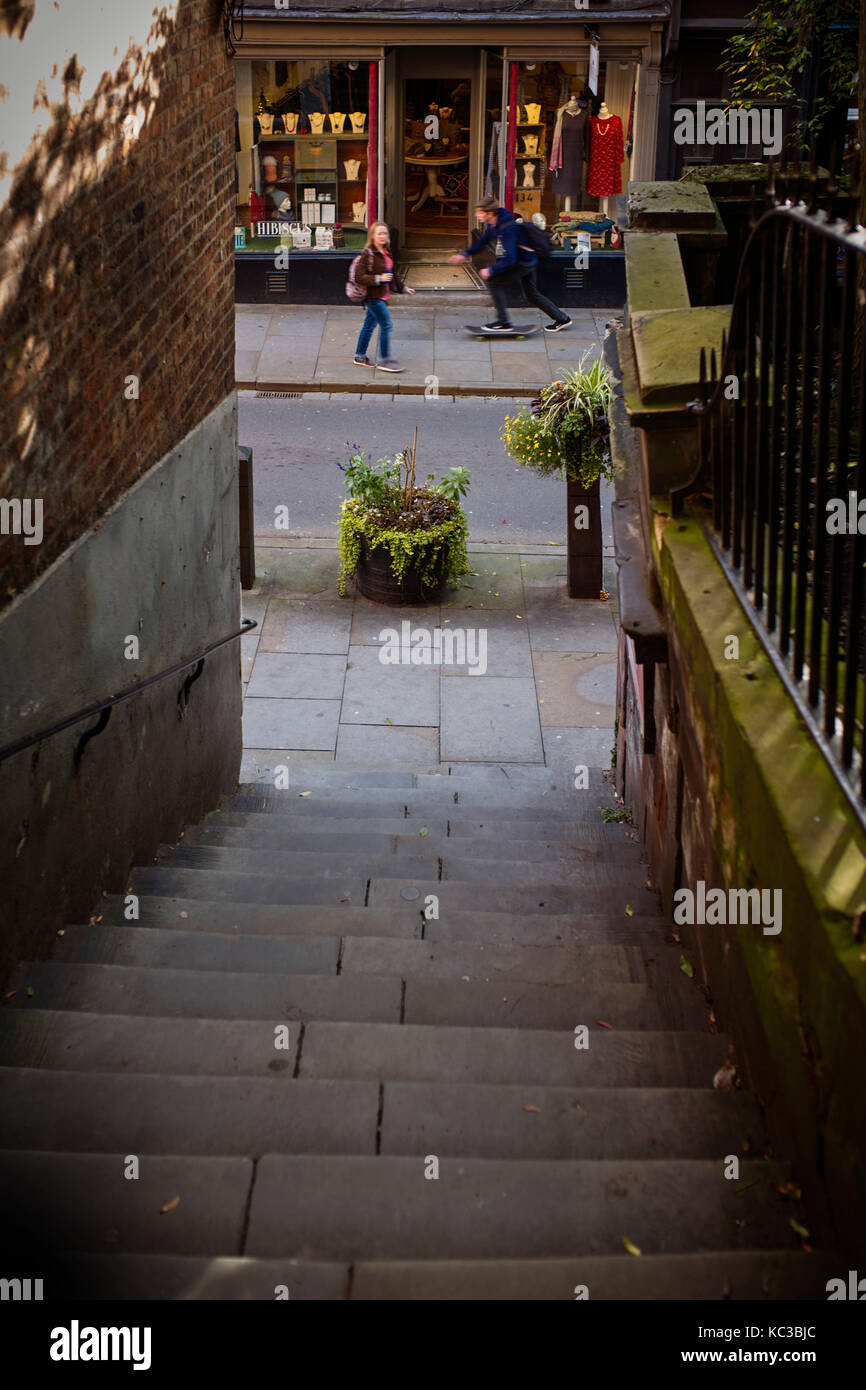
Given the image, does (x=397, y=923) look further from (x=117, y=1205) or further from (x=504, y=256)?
(x=504, y=256)

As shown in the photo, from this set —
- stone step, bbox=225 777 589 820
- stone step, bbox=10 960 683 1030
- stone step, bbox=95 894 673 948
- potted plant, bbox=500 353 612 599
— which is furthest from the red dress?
stone step, bbox=10 960 683 1030

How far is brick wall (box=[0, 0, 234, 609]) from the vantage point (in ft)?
15.1

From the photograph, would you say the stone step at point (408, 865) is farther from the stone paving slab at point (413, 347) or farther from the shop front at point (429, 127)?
the shop front at point (429, 127)

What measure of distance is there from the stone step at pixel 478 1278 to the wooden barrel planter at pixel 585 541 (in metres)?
8.25

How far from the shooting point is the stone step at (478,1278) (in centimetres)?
290

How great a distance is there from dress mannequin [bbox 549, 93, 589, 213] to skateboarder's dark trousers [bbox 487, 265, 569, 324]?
2.06m

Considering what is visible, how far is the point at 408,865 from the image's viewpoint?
6.43 metres

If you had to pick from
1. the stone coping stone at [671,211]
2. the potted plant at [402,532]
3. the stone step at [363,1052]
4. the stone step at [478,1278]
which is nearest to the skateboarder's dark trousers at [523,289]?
the potted plant at [402,532]

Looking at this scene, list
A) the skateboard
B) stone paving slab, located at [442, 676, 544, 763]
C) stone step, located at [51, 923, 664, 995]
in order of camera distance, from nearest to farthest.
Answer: stone step, located at [51, 923, 664, 995]
stone paving slab, located at [442, 676, 544, 763]
the skateboard

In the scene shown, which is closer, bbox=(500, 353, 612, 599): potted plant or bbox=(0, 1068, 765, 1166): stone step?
bbox=(0, 1068, 765, 1166): stone step

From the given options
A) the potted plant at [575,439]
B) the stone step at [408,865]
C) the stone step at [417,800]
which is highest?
the potted plant at [575,439]

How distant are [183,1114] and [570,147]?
1745 cm

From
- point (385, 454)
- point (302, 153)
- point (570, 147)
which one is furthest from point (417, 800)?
point (302, 153)

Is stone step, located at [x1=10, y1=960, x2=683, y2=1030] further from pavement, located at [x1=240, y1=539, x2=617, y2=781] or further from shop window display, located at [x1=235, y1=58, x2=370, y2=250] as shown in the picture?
shop window display, located at [x1=235, y1=58, x2=370, y2=250]
